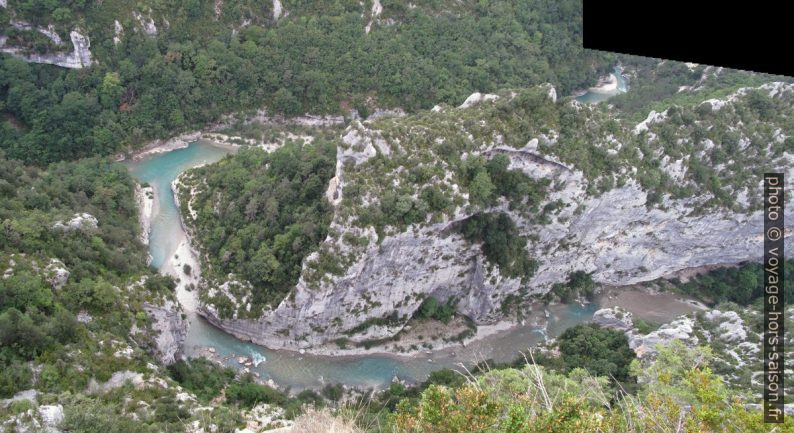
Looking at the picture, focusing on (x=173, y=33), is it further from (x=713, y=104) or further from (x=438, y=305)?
(x=713, y=104)

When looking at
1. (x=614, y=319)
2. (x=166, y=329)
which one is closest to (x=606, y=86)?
(x=614, y=319)

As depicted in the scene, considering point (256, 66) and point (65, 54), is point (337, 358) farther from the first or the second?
point (65, 54)

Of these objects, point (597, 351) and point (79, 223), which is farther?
point (597, 351)

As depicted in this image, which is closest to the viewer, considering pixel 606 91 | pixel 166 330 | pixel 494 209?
pixel 166 330

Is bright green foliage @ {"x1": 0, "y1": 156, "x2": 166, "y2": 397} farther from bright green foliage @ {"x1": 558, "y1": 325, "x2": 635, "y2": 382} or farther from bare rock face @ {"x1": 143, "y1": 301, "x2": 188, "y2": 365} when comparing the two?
bright green foliage @ {"x1": 558, "y1": 325, "x2": 635, "y2": 382}

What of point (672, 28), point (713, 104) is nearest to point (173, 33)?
point (713, 104)

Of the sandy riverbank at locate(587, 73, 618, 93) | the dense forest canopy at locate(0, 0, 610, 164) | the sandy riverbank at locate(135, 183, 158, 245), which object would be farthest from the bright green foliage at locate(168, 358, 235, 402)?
the sandy riverbank at locate(587, 73, 618, 93)
